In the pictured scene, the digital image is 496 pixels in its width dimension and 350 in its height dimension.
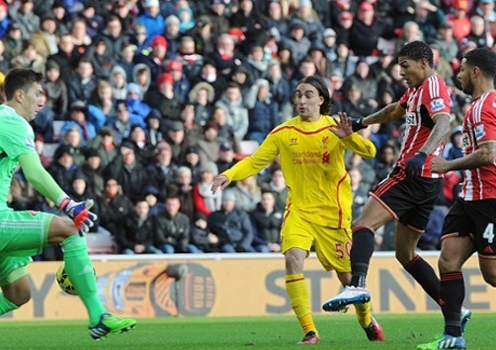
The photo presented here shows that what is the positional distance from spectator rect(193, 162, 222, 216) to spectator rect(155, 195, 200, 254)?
501 mm

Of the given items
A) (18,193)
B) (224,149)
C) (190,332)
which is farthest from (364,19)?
(190,332)

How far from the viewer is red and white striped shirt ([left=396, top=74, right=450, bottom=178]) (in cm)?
1094

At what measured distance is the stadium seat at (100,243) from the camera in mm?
19516

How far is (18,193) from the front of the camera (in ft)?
62.5

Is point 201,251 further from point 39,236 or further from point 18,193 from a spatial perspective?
point 39,236

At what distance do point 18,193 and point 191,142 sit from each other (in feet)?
10.2

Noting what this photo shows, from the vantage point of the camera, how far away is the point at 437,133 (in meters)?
10.4

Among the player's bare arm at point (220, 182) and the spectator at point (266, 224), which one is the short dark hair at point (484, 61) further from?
the spectator at point (266, 224)

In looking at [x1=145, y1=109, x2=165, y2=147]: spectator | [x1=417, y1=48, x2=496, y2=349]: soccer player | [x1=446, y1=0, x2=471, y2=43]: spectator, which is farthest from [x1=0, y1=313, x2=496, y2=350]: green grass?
[x1=446, y1=0, x2=471, y2=43]: spectator

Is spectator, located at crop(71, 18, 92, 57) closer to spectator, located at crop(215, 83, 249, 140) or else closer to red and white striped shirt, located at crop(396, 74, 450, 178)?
spectator, located at crop(215, 83, 249, 140)

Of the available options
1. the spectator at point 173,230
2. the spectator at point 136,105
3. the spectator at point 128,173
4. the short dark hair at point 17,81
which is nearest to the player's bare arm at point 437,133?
the short dark hair at point 17,81

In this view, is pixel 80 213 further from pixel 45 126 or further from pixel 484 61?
pixel 45 126

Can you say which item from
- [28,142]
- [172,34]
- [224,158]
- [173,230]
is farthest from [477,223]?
[172,34]

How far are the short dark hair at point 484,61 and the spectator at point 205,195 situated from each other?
9976 millimetres
